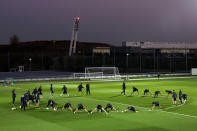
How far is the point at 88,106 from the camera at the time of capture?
27.6 metres

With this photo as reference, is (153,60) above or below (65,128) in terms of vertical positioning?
above

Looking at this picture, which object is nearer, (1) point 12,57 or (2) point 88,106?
(2) point 88,106

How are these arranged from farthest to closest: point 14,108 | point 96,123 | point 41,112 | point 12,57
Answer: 1. point 12,57
2. point 14,108
3. point 41,112
4. point 96,123

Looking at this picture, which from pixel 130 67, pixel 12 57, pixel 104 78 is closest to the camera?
pixel 104 78

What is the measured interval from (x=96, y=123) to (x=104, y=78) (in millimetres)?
52683

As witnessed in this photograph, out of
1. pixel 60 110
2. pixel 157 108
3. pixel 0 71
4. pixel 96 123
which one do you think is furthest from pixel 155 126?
pixel 0 71

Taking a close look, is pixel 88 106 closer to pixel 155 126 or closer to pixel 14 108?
pixel 14 108

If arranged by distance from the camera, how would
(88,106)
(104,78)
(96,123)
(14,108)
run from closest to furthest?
1. (96,123)
2. (14,108)
3. (88,106)
4. (104,78)

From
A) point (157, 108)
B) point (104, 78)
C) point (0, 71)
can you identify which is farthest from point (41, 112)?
point (0, 71)

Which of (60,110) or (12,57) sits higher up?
(12,57)

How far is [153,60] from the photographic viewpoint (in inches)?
3553

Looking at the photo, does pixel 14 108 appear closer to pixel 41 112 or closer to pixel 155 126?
pixel 41 112

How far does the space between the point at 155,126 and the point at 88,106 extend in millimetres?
9909

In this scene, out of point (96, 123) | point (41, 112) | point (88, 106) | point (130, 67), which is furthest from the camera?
point (130, 67)
